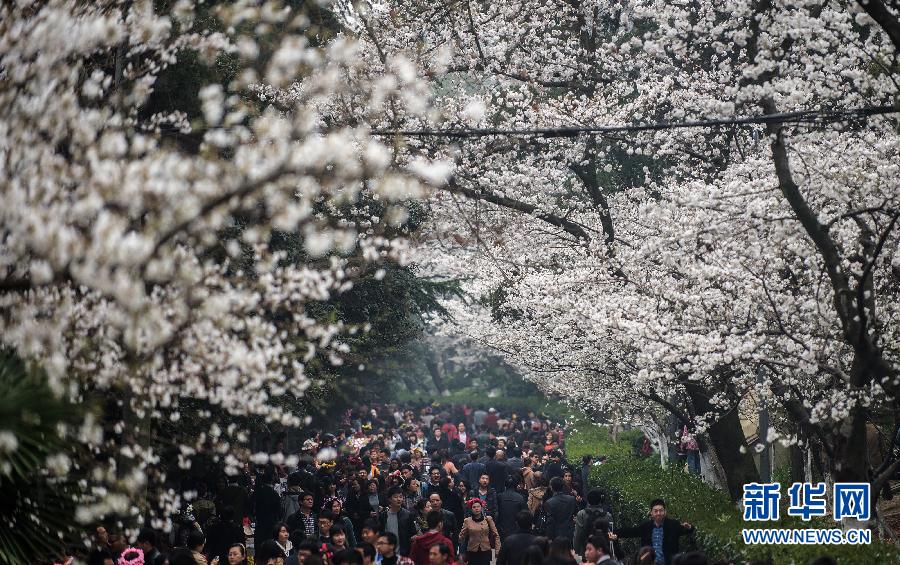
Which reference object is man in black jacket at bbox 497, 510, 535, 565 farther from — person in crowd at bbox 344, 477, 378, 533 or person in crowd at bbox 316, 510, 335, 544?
person in crowd at bbox 344, 477, 378, 533

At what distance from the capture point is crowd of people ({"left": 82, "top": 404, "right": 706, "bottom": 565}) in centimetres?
918

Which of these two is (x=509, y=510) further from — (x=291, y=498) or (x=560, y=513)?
(x=291, y=498)

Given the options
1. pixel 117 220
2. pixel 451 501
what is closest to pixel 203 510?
pixel 451 501

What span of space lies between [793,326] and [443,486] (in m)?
Answer: 5.56

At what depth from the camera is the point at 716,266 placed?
11602mm

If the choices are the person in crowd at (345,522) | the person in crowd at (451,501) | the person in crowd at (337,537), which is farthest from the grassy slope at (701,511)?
the person in crowd at (345,522)

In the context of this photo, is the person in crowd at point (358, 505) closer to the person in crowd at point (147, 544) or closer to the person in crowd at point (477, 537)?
the person in crowd at point (477, 537)

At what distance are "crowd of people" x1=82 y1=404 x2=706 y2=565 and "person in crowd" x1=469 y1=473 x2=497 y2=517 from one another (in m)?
0.04

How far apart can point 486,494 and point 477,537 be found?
349cm

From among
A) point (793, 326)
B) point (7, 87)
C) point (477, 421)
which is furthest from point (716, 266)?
point (477, 421)

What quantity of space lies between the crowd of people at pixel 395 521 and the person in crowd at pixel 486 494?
4 cm

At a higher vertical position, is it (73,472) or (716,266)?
(716,266)

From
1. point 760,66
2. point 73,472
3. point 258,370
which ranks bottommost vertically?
point 73,472

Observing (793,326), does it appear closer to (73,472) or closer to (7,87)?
(73,472)
